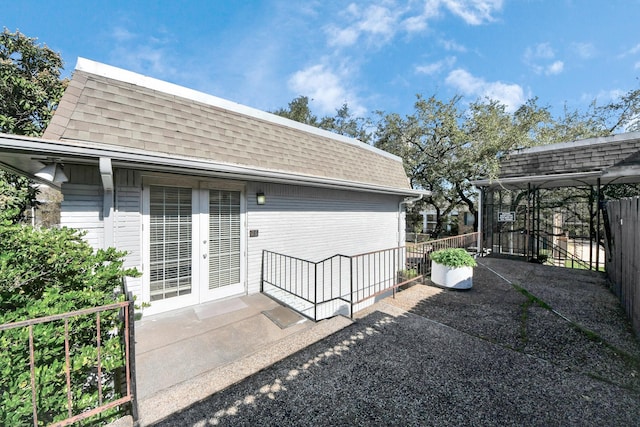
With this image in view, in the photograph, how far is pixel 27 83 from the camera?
28.3 feet

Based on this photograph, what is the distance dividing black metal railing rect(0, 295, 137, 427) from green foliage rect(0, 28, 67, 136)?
10.7 m

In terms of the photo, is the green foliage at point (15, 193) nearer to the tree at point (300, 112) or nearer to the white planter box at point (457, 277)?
the white planter box at point (457, 277)

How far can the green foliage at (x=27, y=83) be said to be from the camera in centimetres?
859

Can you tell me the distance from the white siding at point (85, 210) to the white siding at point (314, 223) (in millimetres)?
2282

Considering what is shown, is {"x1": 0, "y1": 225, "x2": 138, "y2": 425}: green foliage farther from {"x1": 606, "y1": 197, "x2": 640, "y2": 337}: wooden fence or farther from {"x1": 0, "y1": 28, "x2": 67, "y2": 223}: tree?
{"x1": 0, "y1": 28, "x2": 67, "y2": 223}: tree

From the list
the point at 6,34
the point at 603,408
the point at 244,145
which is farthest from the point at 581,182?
the point at 6,34

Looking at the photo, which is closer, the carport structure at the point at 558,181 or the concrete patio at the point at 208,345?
the concrete patio at the point at 208,345

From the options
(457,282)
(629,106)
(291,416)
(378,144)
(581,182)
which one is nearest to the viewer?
(291,416)

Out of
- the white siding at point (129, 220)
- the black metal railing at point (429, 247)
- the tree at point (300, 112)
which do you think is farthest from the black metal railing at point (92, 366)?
the tree at point (300, 112)

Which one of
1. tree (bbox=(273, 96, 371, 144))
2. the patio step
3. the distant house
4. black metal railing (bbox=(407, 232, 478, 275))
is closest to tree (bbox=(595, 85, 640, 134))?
black metal railing (bbox=(407, 232, 478, 275))

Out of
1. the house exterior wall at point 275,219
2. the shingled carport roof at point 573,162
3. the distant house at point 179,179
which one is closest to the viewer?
the distant house at point 179,179

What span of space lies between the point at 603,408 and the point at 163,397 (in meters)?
3.97

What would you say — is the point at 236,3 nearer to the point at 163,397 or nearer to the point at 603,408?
the point at 163,397

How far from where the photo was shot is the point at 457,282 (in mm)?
5410
